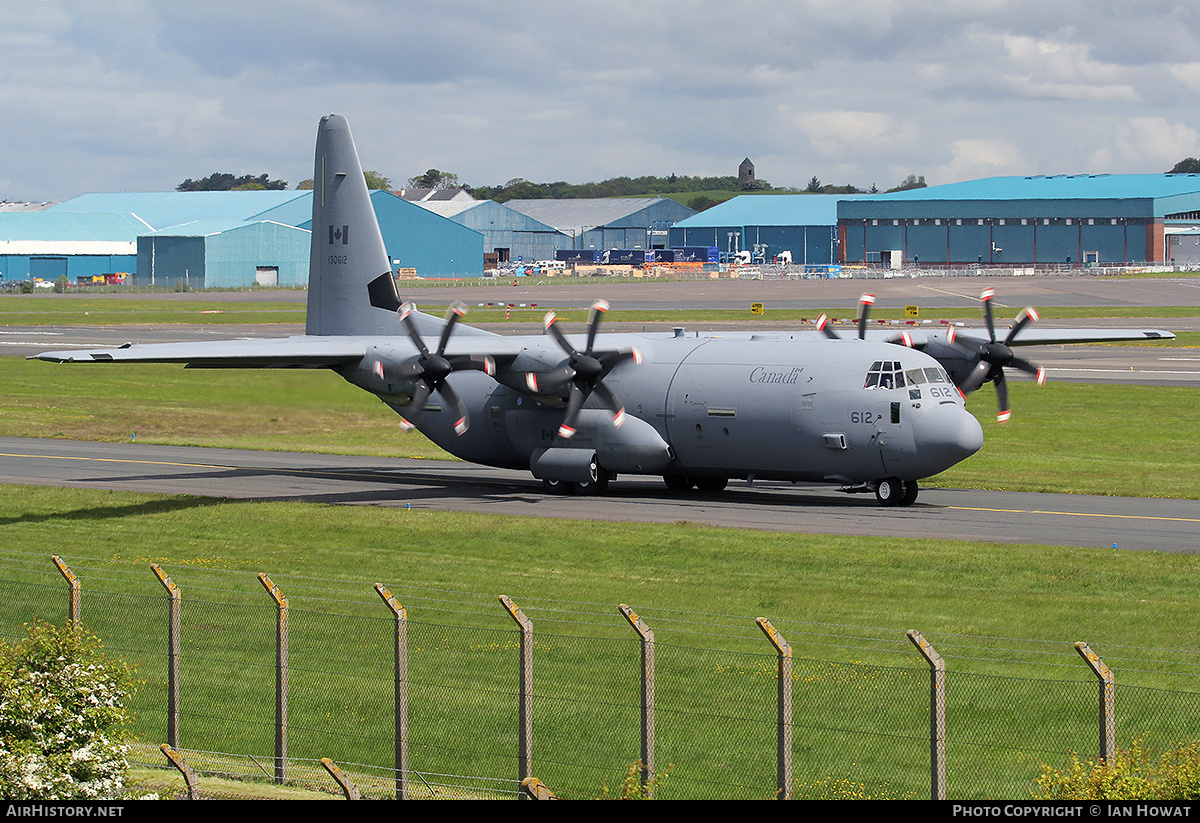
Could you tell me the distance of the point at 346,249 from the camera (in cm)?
4303

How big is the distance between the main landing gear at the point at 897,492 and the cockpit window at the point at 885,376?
254 centimetres

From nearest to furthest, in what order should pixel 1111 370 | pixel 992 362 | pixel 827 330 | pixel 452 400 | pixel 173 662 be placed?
pixel 173 662 → pixel 452 400 → pixel 992 362 → pixel 827 330 → pixel 1111 370

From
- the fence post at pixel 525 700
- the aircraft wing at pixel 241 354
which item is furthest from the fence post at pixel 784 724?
the aircraft wing at pixel 241 354

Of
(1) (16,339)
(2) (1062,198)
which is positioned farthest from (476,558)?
(2) (1062,198)

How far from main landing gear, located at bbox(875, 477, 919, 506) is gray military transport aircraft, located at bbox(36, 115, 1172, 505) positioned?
0.12 feet

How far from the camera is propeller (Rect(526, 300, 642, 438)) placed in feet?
120

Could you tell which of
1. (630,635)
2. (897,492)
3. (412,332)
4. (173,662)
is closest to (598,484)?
(412,332)

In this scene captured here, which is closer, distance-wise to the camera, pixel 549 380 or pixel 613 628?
pixel 613 628

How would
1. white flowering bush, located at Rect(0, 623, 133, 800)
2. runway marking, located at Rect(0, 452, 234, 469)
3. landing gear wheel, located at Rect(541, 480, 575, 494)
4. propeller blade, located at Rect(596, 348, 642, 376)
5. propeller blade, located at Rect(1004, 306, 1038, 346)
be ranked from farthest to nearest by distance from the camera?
runway marking, located at Rect(0, 452, 234, 469) → landing gear wheel, located at Rect(541, 480, 575, 494) → propeller blade, located at Rect(596, 348, 642, 376) → propeller blade, located at Rect(1004, 306, 1038, 346) → white flowering bush, located at Rect(0, 623, 133, 800)

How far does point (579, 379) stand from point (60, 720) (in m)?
24.5

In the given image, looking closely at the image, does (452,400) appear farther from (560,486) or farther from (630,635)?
(630,635)

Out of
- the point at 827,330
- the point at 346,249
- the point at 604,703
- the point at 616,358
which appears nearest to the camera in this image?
the point at 604,703

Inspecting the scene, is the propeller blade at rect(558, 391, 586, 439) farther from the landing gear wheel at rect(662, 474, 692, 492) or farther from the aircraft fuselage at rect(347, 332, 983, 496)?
the landing gear wheel at rect(662, 474, 692, 492)

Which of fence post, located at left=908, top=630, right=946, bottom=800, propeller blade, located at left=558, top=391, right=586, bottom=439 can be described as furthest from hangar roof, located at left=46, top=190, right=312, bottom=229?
fence post, located at left=908, top=630, right=946, bottom=800
